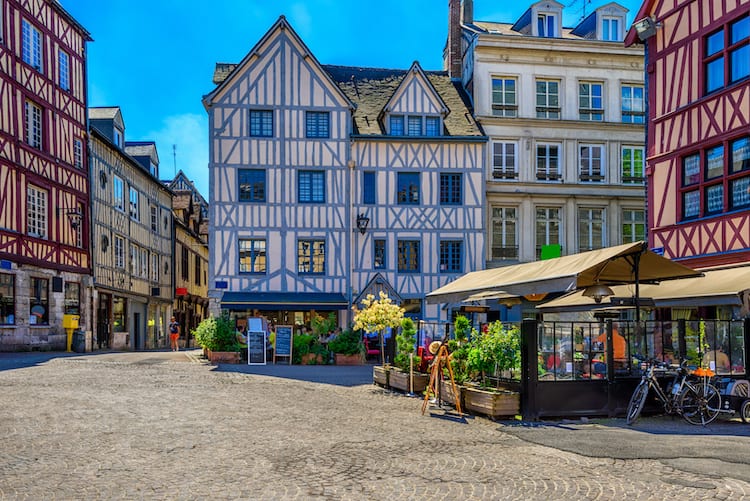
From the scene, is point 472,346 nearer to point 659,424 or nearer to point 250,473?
point 659,424

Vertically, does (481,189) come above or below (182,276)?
above

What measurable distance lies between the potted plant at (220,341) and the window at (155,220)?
1869cm

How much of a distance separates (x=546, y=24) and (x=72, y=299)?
21.1m

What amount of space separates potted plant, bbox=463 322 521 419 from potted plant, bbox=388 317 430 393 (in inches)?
83.9

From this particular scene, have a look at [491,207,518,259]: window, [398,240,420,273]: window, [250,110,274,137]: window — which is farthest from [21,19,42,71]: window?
[491,207,518,259]: window

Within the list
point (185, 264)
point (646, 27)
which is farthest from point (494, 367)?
point (185, 264)

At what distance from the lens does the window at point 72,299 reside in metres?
26.9

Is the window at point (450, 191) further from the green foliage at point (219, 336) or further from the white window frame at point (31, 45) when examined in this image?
the white window frame at point (31, 45)

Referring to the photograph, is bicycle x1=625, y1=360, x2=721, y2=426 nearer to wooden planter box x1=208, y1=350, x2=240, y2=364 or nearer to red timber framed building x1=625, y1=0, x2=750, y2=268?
red timber framed building x1=625, y1=0, x2=750, y2=268

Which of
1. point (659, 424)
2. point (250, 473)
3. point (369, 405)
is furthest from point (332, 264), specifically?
point (250, 473)

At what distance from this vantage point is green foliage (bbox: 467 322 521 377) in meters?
10.5

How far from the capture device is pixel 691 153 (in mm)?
17469

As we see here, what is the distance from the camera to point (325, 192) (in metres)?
27.1

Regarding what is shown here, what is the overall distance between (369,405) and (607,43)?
2211 cm
